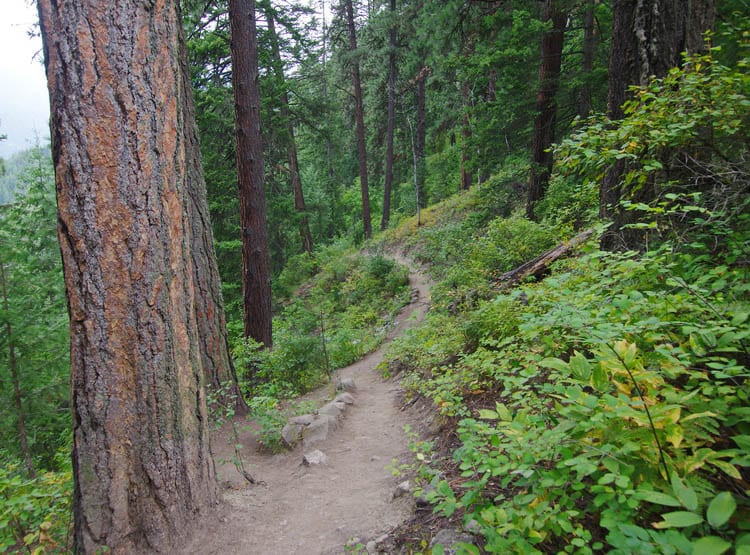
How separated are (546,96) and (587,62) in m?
1.27

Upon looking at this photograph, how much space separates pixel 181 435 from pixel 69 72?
256 cm

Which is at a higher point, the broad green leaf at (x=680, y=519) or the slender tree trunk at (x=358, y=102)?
the slender tree trunk at (x=358, y=102)

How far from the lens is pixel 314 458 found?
450 cm

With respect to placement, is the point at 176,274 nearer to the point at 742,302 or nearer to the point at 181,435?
the point at 181,435

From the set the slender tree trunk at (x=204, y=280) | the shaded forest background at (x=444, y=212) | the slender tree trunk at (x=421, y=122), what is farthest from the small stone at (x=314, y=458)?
the slender tree trunk at (x=421, y=122)

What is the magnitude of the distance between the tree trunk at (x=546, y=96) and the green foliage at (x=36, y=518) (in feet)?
31.1

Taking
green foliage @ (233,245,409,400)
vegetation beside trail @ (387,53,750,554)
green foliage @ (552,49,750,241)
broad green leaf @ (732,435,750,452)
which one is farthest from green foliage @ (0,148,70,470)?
broad green leaf @ (732,435,750,452)

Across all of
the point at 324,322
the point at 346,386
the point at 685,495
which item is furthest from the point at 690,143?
the point at 324,322

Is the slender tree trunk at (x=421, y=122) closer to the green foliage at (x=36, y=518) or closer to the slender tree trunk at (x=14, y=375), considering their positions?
the slender tree trunk at (x=14, y=375)

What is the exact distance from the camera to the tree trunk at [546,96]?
866 centimetres

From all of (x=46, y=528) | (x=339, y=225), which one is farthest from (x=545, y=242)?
(x=339, y=225)

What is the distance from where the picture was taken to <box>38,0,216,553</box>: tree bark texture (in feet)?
8.46

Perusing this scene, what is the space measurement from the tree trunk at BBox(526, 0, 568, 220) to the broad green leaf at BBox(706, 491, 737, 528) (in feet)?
29.3

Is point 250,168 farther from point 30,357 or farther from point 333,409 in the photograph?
point 30,357
